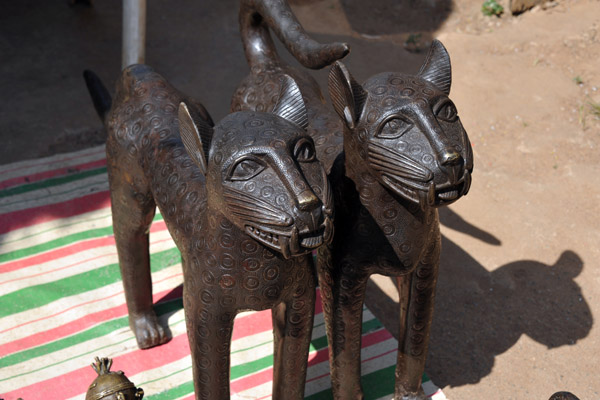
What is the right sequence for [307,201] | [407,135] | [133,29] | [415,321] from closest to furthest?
[307,201] < [407,135] < [415,321] < [133,29]

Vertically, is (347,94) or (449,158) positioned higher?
(347,94)

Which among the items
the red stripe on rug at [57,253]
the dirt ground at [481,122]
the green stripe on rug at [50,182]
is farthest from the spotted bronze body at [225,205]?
the green stripe on rug at [50,182]

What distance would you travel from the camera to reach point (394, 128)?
68.1 inches

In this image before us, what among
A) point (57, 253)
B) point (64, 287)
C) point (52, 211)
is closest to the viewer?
point (64, 287)

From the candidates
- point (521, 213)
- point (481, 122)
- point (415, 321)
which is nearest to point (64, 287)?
point (415, 321)

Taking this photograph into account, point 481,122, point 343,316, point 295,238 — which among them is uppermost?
point 295,238

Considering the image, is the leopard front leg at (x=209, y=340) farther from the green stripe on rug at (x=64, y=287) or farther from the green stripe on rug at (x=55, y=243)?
the green stripe on rug at (x=55, y=243)

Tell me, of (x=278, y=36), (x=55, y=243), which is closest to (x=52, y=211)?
(x=55, y=243)

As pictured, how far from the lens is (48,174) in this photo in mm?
3604

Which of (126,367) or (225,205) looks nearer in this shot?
(225,205)

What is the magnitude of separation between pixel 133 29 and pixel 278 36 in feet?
6.82

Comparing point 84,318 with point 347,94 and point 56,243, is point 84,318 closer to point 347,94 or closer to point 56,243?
point 56,243

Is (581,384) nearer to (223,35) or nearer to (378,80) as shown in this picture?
(378,80)

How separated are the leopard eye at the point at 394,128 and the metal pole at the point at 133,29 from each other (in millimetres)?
2669
